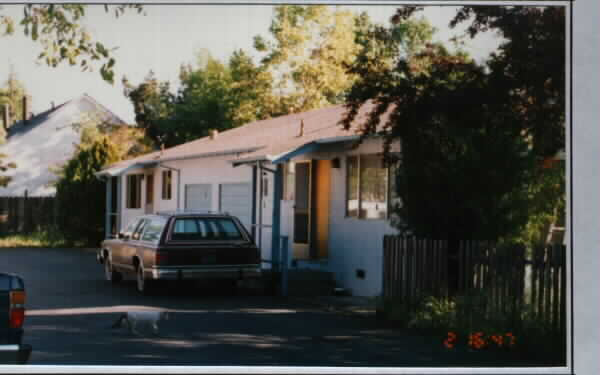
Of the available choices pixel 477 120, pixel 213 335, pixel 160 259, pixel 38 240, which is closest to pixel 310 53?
pixel 160 259

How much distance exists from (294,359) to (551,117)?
5.09 metres

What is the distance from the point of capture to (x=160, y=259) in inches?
594

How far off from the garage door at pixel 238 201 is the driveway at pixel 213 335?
2719 mm

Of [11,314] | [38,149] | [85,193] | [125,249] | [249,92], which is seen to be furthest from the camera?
[38,149]

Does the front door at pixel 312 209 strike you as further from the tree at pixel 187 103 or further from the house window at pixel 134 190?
the house window at pixel 134 190

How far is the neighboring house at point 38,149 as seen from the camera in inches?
1165

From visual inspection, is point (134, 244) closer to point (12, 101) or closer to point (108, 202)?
point (108, 202)

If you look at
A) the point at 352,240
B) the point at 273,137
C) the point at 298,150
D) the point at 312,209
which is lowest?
the point at 352,240

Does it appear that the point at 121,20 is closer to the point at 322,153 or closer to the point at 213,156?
the point at 322,153

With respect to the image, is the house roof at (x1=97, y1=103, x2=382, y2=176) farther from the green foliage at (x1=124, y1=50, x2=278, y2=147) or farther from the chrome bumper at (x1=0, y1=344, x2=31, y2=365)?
the chrome bumper at (x1=0, y1=344, x2=31, y2=365)

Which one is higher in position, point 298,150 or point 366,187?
point 298,150

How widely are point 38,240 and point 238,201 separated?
749 centimetres

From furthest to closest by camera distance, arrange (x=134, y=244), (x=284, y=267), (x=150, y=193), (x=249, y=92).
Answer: (x=150, y=193) < (x=249, y=92) < (x=134, y=244) < (x=284, y=267)
